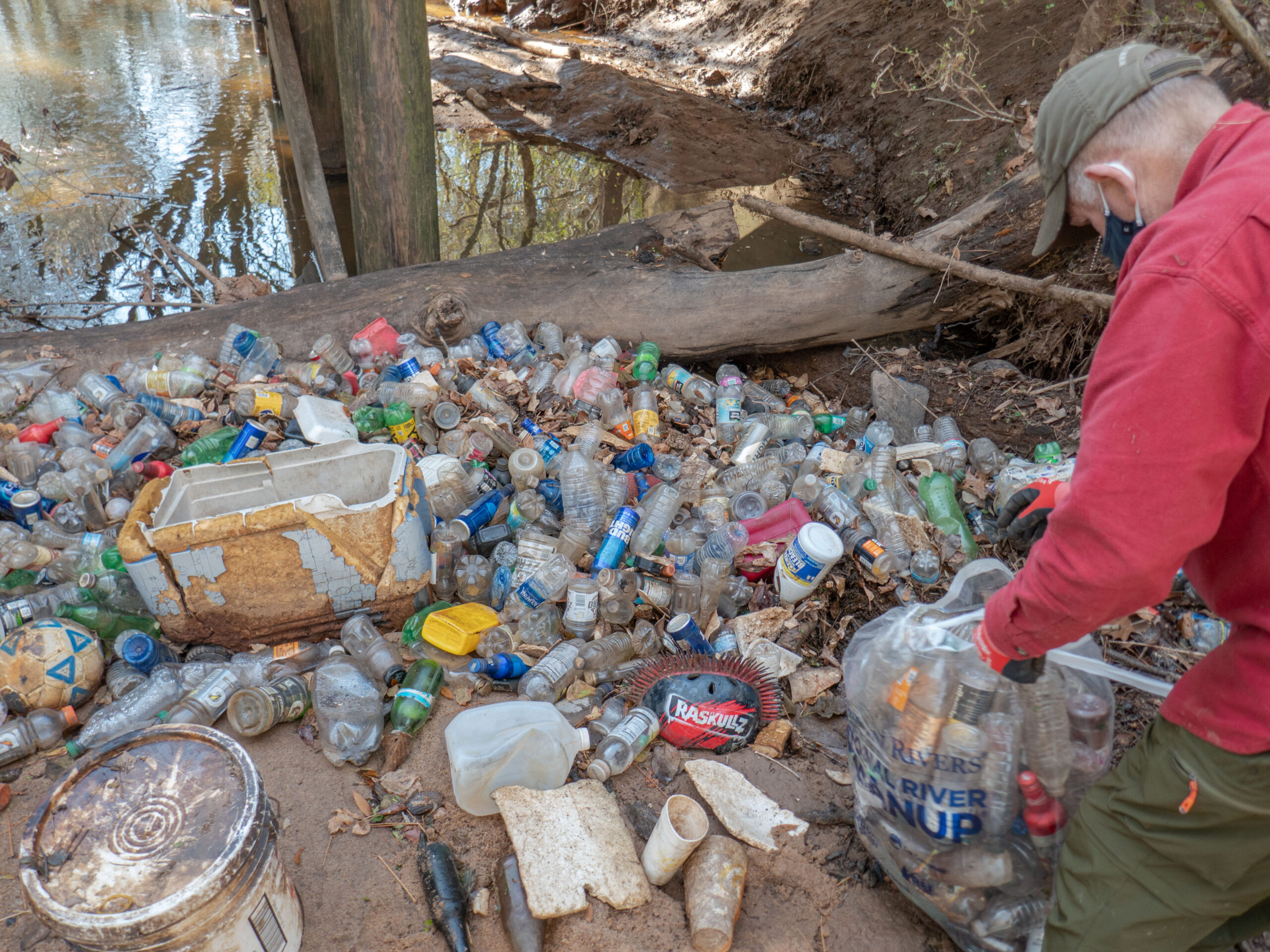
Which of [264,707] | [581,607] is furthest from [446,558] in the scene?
[264,707]

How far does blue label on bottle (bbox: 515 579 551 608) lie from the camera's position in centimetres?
268

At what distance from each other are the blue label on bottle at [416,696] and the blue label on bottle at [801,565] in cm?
127

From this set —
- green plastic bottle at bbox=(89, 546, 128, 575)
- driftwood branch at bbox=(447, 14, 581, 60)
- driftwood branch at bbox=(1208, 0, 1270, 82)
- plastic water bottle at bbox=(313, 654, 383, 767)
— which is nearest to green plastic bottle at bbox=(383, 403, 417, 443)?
green plastic bottle at bbox=(89, 546, 128, 575)

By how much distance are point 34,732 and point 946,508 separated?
3.24 m

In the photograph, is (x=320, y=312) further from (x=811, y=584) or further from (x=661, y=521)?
(x=811, y=584)

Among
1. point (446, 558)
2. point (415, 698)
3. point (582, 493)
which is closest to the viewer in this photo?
point (415, 698)

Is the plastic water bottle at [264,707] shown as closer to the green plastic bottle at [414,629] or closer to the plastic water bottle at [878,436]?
the green plastic bottle at [414,629]

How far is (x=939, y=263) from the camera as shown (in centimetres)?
416

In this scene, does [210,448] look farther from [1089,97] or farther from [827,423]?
[1089,97]

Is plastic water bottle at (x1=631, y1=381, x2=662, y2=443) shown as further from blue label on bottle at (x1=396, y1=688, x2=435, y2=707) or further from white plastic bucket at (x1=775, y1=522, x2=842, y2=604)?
blue label on bottle at (x1=396, y1=688, x2=435, y2=707)

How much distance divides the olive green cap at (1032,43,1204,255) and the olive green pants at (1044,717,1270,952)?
1.12m

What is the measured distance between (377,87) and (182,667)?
287cm

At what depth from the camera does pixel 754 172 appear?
7516 mm

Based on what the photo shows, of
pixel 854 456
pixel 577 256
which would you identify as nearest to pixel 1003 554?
pixel 854 456
